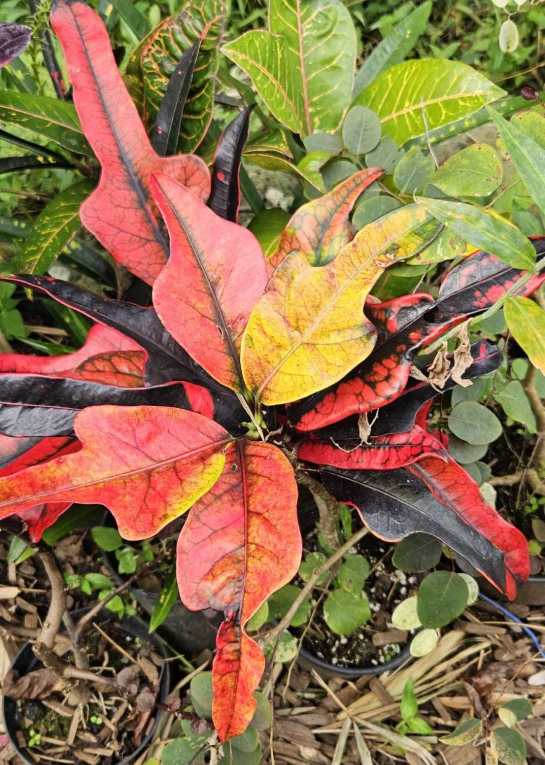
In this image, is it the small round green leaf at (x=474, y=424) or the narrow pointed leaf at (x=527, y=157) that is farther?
the small round green leaf at (x=474, y=424)

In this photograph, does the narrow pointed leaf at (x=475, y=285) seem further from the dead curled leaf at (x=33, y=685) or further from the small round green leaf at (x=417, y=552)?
the dead curled leaf at (x=33, y=685)

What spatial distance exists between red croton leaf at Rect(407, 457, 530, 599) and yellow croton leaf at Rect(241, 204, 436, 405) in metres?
0.21

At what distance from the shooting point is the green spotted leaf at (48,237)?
989mm

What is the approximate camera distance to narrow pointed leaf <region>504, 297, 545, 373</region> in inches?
20.8

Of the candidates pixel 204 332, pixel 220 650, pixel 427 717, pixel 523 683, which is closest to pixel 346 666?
pixel 427 717

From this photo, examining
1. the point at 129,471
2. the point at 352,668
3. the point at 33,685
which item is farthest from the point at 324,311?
the point at 33,685

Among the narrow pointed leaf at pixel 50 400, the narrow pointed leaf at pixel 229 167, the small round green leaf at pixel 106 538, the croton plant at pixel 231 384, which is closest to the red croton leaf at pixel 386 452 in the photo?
the croton plant at pixel 231 384

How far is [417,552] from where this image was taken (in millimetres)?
879

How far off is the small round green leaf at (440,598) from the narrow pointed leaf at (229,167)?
21.8 inches

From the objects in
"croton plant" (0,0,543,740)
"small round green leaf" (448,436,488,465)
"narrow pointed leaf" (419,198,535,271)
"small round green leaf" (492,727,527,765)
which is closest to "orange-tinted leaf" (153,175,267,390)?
"croton plant" (0,0,543,740)

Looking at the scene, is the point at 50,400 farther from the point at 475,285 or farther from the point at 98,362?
the point at 475,285

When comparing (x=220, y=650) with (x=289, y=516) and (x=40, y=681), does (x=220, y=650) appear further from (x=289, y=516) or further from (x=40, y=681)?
(x=40, y=681)

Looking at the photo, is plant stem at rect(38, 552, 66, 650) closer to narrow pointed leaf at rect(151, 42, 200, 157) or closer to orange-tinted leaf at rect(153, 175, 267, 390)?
orange-tinted leaf at rect(153, 175, 267, 390)

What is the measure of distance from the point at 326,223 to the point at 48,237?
49 centimetres
